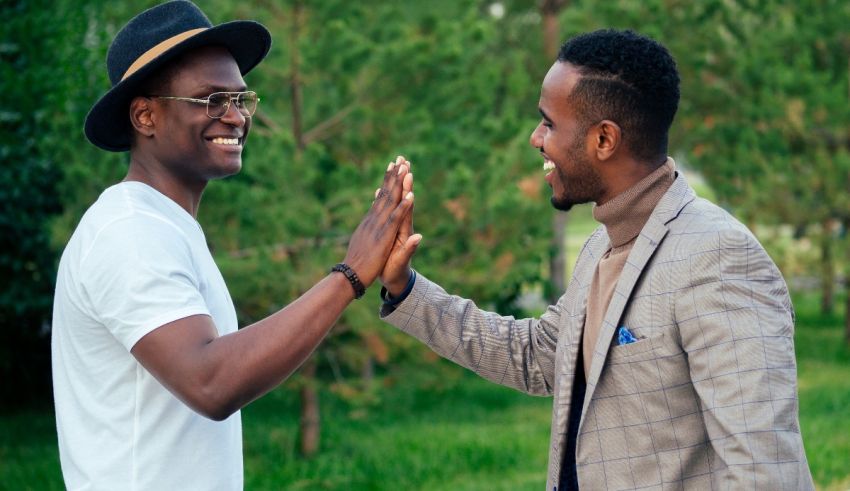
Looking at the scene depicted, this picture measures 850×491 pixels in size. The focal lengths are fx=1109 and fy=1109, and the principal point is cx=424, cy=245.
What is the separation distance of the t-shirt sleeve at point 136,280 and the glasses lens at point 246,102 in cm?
52

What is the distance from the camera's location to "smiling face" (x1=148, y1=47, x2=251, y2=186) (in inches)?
105

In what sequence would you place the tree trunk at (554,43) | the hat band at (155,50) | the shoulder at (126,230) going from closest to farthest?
the shoulder at (126,230) < the hat band at (155,50) < the tree trunk at (554,43)

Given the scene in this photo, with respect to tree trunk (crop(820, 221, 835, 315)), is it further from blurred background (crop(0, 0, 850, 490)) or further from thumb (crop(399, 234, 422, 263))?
thumb (crop(399, 234, 422, 263))

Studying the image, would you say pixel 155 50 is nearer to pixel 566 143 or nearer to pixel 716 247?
pixel 566 143

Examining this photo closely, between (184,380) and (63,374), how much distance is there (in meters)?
0.44

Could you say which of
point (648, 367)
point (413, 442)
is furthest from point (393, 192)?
point (413, 442)

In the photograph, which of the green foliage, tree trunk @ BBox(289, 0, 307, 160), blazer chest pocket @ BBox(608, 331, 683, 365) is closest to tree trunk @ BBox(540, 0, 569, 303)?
tree trunk @ BBox(289, 0, 307, 160)

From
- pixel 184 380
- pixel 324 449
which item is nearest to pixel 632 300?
pixel 184 380

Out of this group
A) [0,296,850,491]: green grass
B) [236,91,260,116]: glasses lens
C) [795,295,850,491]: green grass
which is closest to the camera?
[236,91,260,116]: glasses lens

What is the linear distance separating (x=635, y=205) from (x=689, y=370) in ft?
1.41

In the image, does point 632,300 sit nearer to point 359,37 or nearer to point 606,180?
point 606,180

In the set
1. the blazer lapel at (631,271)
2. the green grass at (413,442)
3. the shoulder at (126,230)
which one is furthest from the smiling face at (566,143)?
the green grass at (413,442)

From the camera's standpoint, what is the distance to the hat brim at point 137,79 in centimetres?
260

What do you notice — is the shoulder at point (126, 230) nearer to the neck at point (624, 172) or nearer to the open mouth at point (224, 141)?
the open mouth at point (224, 141)
